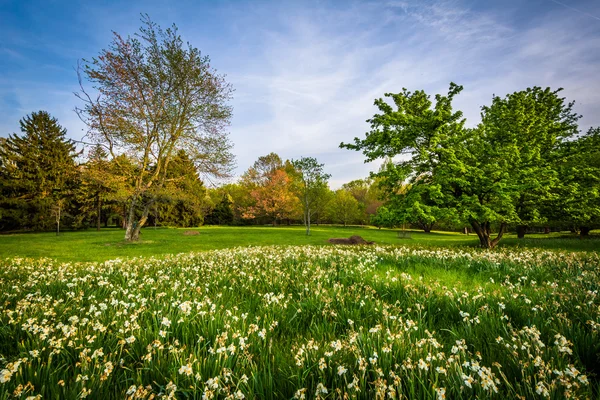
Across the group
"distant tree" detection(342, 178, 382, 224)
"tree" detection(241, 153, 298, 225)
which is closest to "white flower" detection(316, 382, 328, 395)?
"tree" detection(241, 153, 298, 225)

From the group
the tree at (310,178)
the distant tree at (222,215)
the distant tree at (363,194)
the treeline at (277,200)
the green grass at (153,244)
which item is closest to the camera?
the green grass at (153,244)

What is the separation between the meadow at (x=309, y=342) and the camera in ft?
6.49

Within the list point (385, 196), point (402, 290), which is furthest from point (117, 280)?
point (385, 196)

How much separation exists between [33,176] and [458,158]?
→ 61130 mm

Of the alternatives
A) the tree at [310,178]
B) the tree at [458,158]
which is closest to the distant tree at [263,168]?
the tree at [310,178]

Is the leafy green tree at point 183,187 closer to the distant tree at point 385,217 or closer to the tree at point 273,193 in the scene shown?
the distant tree at point 385,217

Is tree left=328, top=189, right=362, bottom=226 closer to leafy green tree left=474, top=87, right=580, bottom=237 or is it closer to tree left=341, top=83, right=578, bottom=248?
leafy green tree left=474, top=87, right=580, bottom=237

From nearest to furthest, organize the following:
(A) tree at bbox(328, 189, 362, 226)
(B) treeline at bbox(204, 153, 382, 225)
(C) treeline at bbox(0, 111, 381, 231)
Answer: (C) treeline at bbox(0, 111, 381, 231) → (B) treeline at bbox(204, 153, 382, 225) → (A) tree at bbox(328, 189, 362, 226)

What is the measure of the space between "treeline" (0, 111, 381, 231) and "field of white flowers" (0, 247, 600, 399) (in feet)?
44.0

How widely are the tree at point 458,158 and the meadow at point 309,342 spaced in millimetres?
7283

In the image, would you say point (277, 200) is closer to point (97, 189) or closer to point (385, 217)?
point (97, 189)

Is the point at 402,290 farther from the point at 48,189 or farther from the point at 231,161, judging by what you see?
the point at 48,189

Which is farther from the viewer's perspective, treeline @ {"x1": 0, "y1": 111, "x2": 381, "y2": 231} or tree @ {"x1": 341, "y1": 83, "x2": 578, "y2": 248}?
treeline @ {"x1": 0, "y1": 111, "x2": 381, "y2": 231}

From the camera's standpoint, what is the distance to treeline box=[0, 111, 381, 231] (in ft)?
73.9
